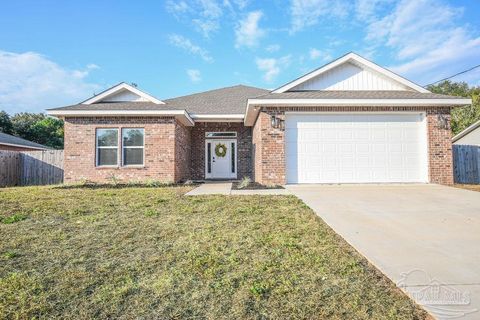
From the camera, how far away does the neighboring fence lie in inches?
503

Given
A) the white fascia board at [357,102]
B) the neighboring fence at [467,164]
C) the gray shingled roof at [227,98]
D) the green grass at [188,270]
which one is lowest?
the green grass at [188,270]

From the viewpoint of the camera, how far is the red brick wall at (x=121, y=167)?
11.7 m

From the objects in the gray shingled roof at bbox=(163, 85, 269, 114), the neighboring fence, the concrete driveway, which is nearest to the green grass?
the concrete driveway

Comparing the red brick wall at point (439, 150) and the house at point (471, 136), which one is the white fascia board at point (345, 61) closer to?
the red brick wall at point (439, 150)

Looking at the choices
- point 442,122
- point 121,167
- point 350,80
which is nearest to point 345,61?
point 350,80

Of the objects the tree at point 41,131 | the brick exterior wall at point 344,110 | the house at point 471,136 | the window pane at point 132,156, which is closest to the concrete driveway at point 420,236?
the brick exterior wall at point 344,110

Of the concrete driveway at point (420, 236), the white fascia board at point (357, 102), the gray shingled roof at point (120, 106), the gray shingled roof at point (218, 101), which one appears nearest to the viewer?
the concrete driveway at point (420, 236)

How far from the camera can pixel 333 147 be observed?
10.1 meters

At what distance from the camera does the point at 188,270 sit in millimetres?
2977

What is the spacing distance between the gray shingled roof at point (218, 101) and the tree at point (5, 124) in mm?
18544

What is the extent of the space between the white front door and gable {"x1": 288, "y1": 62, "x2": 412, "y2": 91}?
17.8 ft

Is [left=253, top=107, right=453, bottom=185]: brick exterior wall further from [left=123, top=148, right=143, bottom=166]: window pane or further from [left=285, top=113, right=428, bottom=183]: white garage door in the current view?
[left=123, top=148, right=143, bottom=166]: window pane

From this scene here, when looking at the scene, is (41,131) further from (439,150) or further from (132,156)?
(439,150)

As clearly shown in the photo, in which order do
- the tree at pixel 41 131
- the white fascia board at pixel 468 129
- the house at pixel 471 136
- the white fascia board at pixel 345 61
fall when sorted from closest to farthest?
the white fascia board at pixel 345 61
the white fascia board at pixel 468 129
the house at pixel 471 136
the tree at pixel 41 131
